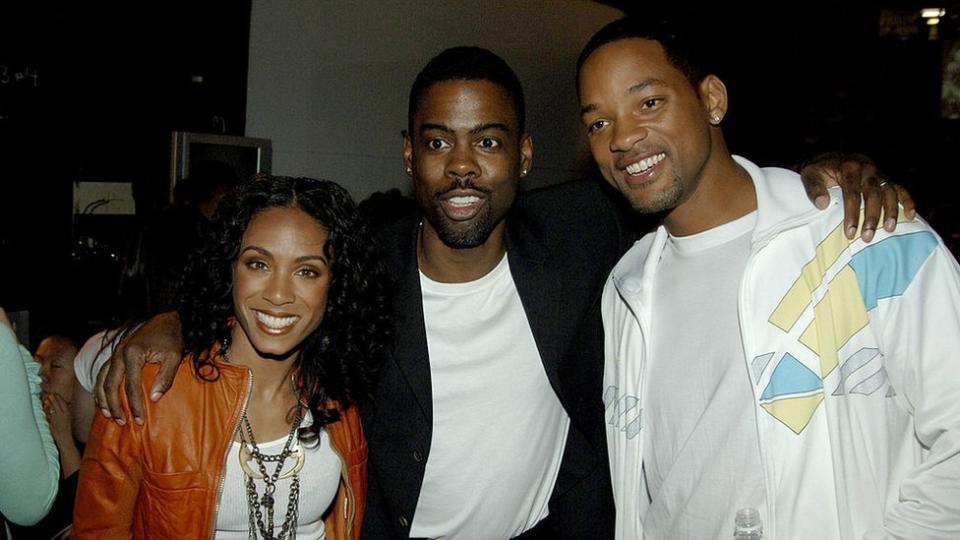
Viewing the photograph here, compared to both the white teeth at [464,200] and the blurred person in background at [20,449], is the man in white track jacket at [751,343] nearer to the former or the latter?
the white teeth at [464,200]

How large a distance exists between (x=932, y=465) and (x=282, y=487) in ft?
4.81

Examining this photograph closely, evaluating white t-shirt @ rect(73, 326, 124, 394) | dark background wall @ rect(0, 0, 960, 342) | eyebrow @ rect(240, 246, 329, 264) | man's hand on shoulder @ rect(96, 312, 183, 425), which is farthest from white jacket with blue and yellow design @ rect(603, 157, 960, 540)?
dark background wall @ rect(0, 0, 960, 342)

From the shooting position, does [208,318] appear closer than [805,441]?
No

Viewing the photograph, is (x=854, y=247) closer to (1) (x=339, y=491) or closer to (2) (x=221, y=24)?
(1) (x=339, y=491)

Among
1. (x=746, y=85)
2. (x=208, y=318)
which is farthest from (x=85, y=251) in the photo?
(x=746, y=85)

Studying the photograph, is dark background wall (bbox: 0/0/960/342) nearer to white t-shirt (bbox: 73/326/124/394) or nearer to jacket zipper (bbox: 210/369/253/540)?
white t-shirt (bbox: 73/326/124/394)

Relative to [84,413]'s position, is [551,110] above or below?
above

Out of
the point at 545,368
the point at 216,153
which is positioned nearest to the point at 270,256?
the point at 545,368

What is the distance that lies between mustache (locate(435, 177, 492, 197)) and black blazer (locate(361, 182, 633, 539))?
0.23m

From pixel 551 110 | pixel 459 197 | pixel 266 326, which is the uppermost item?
pixel 551 110

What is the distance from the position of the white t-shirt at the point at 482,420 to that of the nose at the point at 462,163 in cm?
34

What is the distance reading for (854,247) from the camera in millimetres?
1655

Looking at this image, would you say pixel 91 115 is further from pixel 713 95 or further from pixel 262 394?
pixel 713 95

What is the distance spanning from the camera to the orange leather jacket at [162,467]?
1827 millimetres
